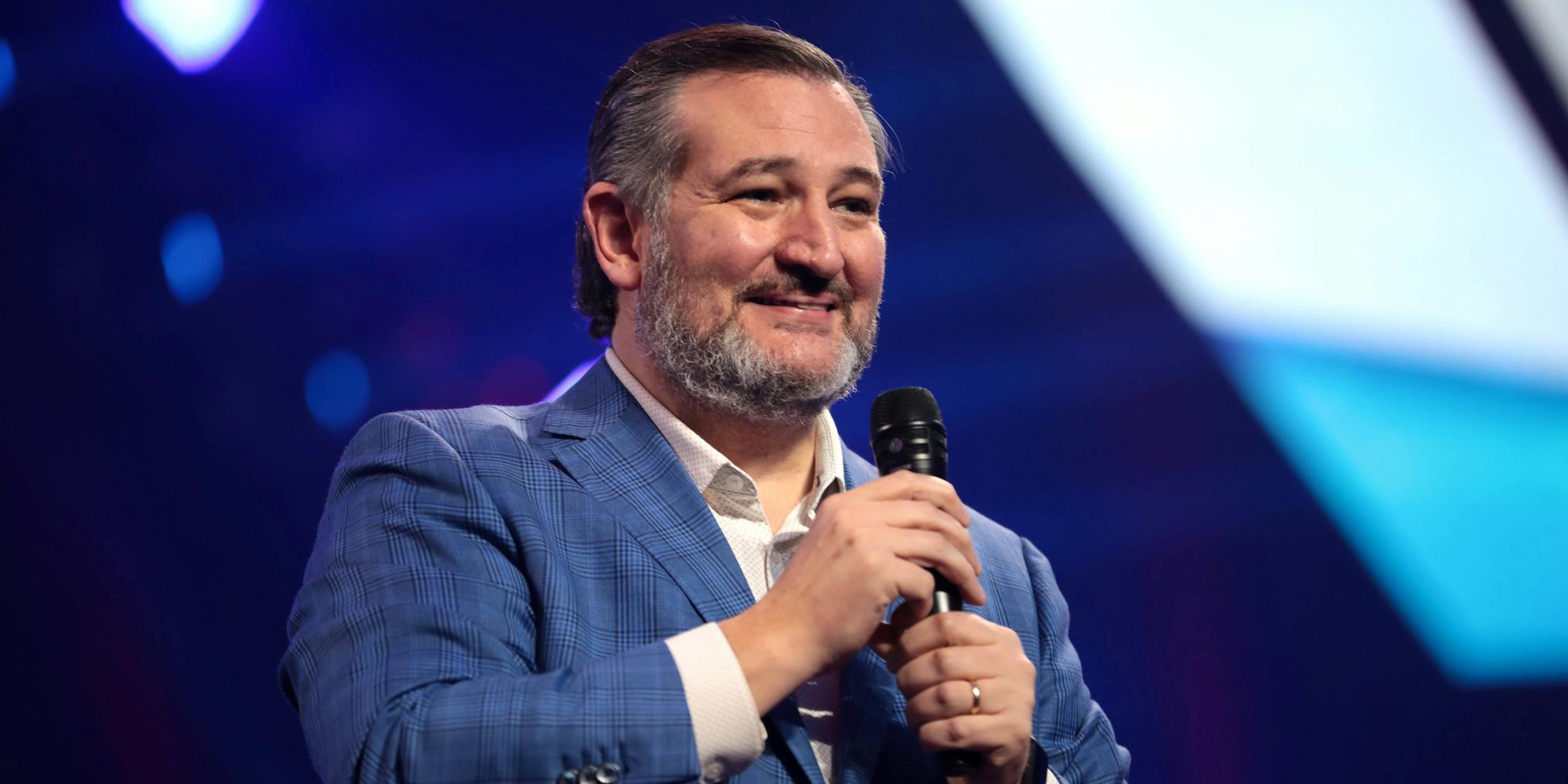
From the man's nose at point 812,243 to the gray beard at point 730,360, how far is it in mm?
29

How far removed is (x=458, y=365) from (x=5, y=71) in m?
0.93

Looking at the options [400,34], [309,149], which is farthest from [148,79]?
[400,34]

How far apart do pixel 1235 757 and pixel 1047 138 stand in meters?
1.35

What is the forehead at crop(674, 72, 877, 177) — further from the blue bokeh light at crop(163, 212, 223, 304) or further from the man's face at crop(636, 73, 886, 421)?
the blue bokeh light at crop(163, 212, 223, 304)

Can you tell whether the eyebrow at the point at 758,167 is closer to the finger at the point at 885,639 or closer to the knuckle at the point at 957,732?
the finger at the point at 885,639

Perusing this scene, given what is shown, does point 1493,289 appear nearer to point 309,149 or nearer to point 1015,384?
point 1015,384

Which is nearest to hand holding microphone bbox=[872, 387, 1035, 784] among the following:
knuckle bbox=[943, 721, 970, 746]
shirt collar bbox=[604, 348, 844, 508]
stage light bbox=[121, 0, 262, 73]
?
knuckle bbox=[943, 721, 970, 746]

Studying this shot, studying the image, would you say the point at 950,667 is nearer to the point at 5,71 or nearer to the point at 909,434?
the point at 909,434

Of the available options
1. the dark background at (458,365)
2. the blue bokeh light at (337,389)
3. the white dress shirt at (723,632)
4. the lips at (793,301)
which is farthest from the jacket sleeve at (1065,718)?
the blue bokeh light at (337,389)

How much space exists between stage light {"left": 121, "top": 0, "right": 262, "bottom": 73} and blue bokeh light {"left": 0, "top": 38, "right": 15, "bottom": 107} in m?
0.20

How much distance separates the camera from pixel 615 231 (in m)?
1.98

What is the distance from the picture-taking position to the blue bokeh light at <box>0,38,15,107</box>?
228cm

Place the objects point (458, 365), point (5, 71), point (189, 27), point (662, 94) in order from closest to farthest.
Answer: point (662, 94)
point (5, 71)
point (189, 27)
point (458, 365)

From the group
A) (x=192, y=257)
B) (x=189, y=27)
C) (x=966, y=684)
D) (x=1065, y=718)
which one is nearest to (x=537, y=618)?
(x=966, y=684)
